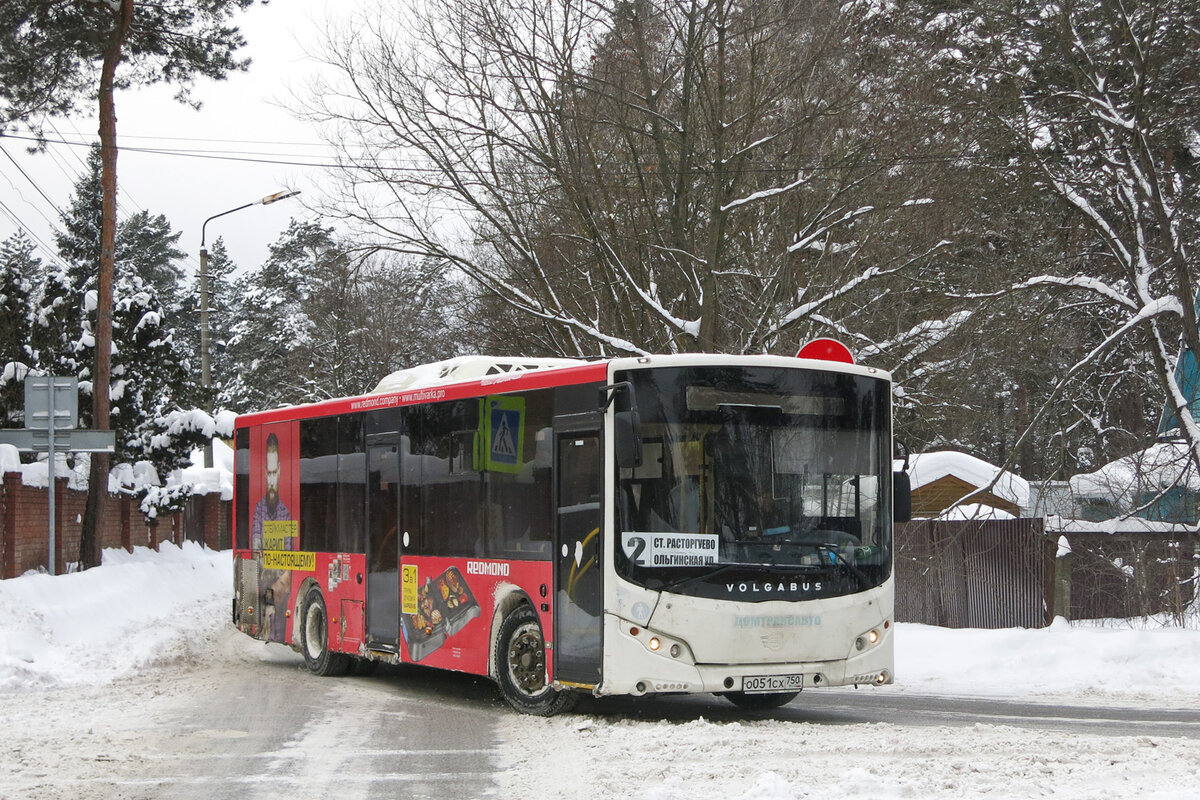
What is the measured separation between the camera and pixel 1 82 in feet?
78.4

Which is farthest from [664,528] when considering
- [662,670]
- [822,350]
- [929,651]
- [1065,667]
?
[929,651]

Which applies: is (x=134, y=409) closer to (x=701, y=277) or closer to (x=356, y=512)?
(x=701, y=277)

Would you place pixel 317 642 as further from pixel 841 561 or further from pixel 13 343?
pixel 13 343

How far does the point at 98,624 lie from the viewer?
1922 centimetres

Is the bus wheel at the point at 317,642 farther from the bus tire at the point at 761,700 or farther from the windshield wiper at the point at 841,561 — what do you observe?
the windshield wiper at the point at 841,561

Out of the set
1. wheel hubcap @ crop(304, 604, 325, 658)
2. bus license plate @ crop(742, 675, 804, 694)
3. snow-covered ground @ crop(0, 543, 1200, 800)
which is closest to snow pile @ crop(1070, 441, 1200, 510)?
snow-covered ground @ crop(0, 543, 1200, 800)

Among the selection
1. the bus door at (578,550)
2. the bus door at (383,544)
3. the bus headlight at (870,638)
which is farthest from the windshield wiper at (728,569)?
the bus door at (383,544)

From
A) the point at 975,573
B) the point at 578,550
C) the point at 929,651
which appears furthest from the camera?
the point at 975,573

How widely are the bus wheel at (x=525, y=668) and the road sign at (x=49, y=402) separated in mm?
9314

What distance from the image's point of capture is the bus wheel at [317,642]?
16.4m

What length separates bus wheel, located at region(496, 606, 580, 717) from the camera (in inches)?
472

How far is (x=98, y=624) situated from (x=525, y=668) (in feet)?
30.1

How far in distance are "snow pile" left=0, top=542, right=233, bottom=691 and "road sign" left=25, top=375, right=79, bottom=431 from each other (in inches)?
82.7

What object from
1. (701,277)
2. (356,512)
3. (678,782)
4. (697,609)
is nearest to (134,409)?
(701,277)
